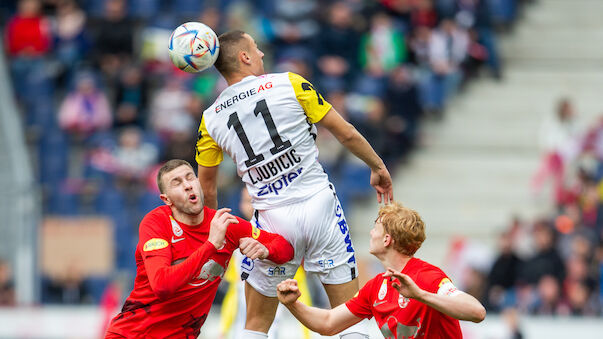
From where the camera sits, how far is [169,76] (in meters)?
16.4

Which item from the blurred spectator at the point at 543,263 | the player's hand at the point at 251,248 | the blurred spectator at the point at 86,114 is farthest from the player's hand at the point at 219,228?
the blurred spectator at the point at 86,114

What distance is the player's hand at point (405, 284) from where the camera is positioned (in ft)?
17.6

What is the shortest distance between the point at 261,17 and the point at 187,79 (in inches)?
72.3

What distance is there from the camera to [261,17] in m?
17.0

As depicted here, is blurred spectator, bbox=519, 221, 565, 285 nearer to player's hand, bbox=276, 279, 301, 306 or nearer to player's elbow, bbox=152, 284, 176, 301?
player's hand, bbox=276, 279, 301, 306

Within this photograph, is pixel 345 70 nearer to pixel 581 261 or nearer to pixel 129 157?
pixel 129 157

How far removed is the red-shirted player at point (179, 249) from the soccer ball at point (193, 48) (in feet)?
2.19

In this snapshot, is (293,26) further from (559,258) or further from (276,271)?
(276,271)

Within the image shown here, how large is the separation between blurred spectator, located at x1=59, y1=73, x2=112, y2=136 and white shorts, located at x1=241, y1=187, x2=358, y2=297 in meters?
9.51

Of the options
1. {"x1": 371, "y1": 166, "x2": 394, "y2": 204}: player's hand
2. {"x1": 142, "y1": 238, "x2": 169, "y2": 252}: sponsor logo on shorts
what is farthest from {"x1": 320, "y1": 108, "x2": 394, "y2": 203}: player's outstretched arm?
{"x1": 142, "y1": 238, "x2": 169, "y2": 252}: sponsor logo on shorts

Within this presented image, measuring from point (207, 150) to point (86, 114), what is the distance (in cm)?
944

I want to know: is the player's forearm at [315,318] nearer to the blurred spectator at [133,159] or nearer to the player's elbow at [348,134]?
the player's elbow at [348,134]

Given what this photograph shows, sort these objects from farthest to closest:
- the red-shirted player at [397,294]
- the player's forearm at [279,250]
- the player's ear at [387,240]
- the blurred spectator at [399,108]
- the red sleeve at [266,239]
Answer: the blurred spectator at [399,108] < the player's forearm at [279,250] < the red sleeve at [266,239] < the player's ear at [387,240] < the red-shirted player at [397,294]

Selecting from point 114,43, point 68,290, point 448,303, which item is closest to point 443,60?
point 114,43
